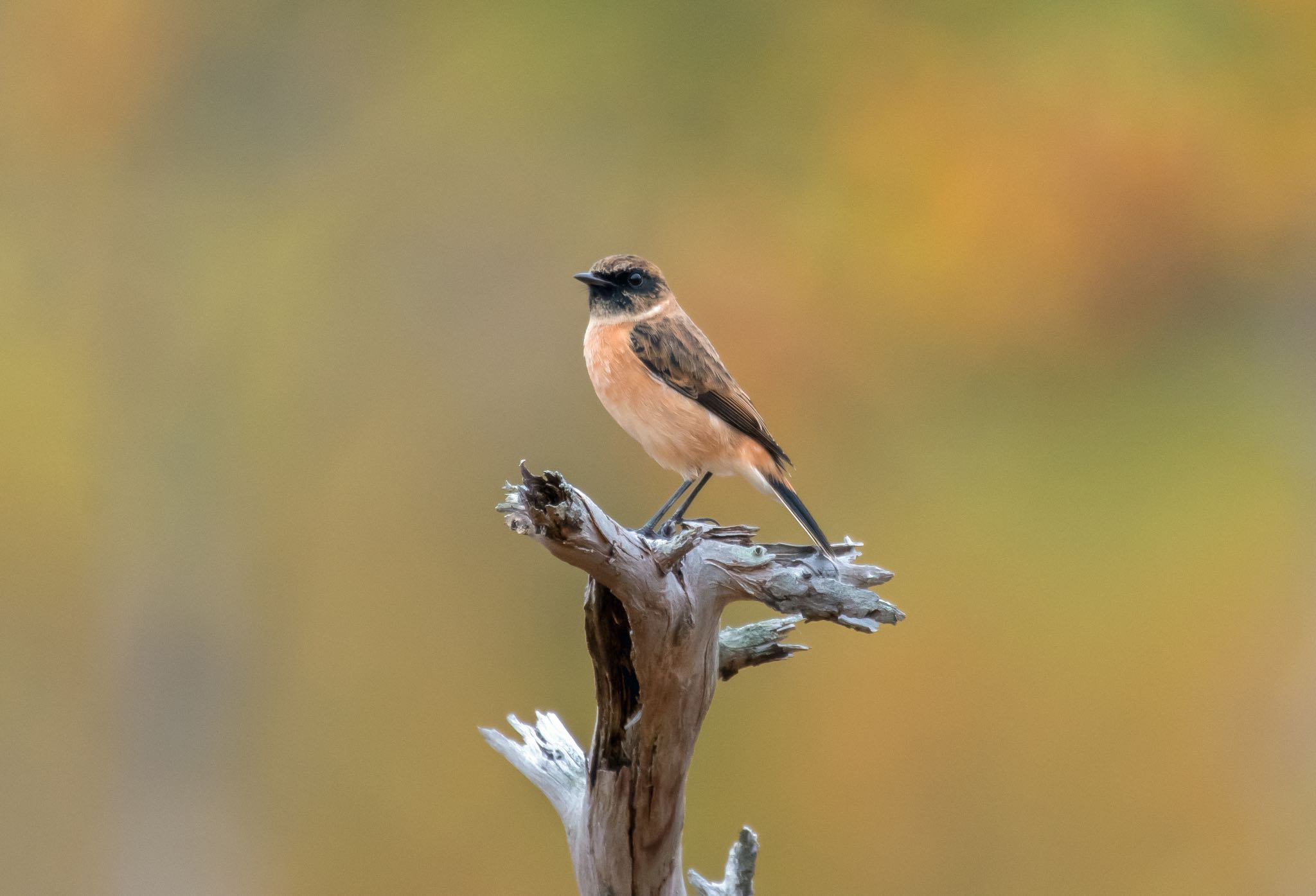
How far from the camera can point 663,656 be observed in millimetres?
2867

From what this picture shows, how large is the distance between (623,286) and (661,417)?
1.44 ft

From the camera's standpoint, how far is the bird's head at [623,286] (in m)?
3.53

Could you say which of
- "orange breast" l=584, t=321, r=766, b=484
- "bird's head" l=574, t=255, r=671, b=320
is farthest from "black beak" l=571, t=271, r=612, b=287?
"orange breast" l=584, t=321, r=766, b=484

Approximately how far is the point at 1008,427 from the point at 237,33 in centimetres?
369

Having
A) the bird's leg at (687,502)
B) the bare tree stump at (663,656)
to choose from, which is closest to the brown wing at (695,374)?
the bird's leg at (687,502)

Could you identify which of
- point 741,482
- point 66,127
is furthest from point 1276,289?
point 66,127

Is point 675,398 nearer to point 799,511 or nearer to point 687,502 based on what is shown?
point 687,502

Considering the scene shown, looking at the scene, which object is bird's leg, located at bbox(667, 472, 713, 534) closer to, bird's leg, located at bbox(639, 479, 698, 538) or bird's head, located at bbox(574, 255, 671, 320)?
bird's leg, located at bbox(639, 479, 698, 538)

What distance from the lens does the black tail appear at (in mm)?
3193

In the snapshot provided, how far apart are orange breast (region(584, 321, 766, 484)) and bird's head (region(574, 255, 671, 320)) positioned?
0.32ft

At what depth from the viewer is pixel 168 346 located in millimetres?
5168

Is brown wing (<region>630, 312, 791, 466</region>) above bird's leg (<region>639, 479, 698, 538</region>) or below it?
above

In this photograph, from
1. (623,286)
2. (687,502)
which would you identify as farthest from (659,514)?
(623,286)

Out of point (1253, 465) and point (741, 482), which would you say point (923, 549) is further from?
point (1253, 465)
